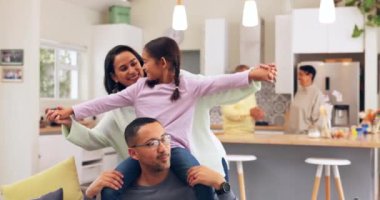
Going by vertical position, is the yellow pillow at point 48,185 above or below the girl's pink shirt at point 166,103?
below

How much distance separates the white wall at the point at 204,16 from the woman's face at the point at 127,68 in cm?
537

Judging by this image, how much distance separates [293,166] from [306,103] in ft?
3.83

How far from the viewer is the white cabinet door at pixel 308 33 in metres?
6.76

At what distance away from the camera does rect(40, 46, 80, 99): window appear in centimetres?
706

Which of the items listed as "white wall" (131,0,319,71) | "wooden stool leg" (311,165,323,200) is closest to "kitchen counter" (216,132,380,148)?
"wooden stool leg" (311,165,323,200)

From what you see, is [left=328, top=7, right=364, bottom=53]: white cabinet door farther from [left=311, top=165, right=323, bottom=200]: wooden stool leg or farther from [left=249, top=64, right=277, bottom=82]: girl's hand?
[left=249, top=64, right=277, bottom=82]: girl's hand

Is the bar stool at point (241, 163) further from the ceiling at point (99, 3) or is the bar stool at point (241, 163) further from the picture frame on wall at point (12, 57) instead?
the ceiling at point (99, 3)

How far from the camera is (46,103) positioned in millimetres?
6980

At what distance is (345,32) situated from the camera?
21.9 ft

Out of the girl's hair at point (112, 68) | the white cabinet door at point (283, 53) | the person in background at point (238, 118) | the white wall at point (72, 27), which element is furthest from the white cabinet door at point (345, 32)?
the girl's hair at point (112, 68)

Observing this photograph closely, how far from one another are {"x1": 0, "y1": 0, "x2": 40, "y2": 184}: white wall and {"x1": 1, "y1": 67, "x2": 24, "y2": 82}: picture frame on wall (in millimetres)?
49

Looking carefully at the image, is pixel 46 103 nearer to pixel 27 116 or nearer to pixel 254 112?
pixel 27 116

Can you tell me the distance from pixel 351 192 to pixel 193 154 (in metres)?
3.13

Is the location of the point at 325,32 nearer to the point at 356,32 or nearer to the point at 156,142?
the point at 356,32
